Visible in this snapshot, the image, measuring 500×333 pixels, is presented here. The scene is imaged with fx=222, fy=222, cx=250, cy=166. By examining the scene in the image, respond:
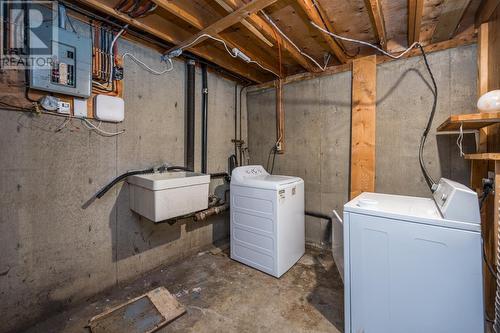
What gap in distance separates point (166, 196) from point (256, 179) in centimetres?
88

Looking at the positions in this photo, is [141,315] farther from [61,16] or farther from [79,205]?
[61,16]

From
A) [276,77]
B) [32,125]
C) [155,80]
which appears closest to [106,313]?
[32,125]

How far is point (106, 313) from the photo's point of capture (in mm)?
1566

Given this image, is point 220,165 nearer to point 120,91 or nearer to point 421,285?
point 120,91

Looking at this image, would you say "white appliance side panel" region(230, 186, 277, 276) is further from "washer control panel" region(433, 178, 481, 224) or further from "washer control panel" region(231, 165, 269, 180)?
"washer control panel" region(433, 178, 481, 224)

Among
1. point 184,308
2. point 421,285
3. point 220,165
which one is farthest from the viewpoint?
point 220,165

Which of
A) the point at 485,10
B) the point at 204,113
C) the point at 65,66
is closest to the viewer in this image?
the point at 65,66

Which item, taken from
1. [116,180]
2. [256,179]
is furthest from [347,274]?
[116,180]

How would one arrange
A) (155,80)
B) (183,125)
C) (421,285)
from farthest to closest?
(183,125) < (155,80) < (421,285)

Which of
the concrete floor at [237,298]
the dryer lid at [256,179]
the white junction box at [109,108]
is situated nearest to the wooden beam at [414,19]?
the dryer lid at [256,179]

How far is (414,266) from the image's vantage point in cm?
121

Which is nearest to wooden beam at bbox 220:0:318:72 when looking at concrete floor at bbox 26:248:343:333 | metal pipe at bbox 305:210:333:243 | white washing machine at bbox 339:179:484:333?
white washing machine at bbox 339:179:484:333

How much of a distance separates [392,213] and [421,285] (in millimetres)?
397

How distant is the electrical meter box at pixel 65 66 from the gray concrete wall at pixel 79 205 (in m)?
0.24
